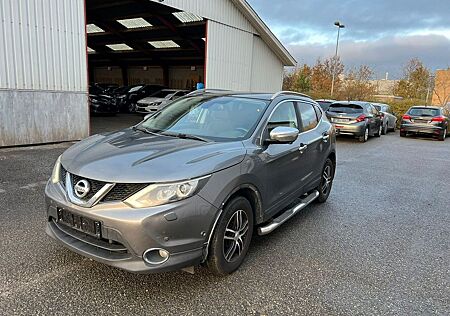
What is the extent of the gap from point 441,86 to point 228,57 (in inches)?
1151

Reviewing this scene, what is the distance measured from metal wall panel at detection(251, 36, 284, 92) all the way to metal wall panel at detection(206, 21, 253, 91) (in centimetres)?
51

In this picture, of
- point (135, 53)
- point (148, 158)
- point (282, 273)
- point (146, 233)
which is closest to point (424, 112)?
point (282, 273)

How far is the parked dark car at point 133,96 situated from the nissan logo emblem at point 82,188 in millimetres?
18420

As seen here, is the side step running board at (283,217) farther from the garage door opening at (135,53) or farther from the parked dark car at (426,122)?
the parked dark car at (426,122)

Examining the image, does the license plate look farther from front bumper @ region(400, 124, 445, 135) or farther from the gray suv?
front bumper @ region(400, 124, 445, 135)

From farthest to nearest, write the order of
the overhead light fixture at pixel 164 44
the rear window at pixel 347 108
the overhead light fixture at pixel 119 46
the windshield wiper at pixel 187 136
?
the overhead light fixture at pixel 119 46 → the overhead light fixture at pixel 164 44 → the rear window at pixel 347 108 → the windshield wiper at pixel 187 136

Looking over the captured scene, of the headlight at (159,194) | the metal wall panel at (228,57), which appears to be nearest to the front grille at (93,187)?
the headlight at (159,194)

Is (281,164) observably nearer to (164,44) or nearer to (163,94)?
(163,94)

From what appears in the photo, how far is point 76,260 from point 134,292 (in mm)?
802

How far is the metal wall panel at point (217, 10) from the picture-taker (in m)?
11.9

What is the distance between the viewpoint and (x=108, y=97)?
18.7 metres

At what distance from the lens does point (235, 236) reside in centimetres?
322

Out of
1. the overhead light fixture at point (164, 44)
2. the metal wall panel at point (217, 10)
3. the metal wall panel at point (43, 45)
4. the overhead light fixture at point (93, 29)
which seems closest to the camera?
the metal wall panel at point (43, 45)

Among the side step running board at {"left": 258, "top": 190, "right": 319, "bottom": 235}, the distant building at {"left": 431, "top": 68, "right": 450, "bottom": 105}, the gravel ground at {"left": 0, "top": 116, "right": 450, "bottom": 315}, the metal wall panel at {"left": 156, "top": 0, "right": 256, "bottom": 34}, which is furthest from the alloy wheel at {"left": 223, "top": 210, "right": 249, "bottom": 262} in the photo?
the distant building at {"left": 431, "top": 68, "right": 450, "bottom": 105}
